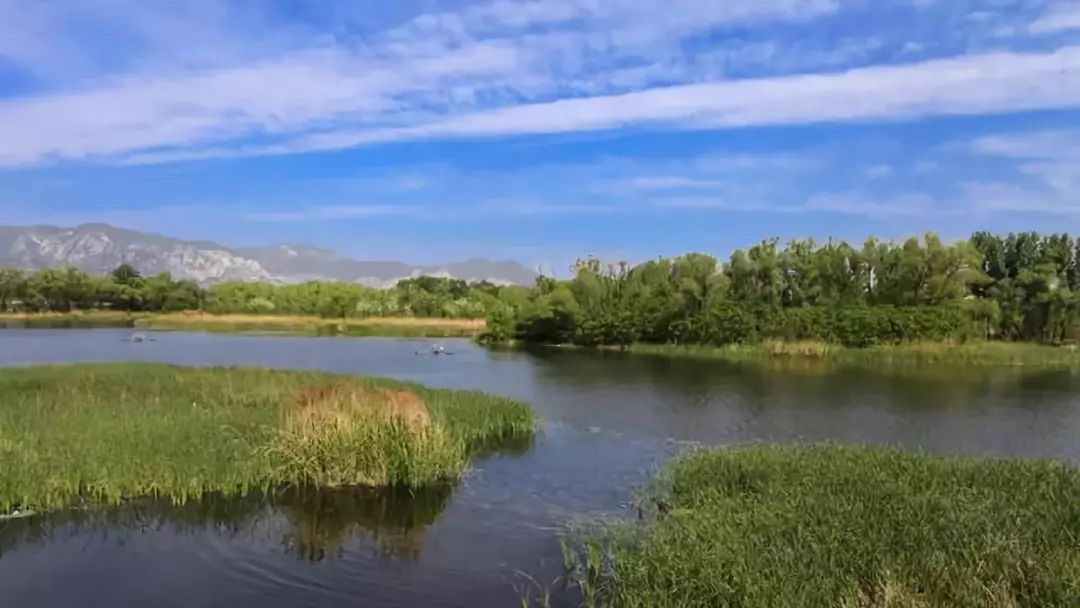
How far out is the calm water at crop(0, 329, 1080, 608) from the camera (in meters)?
12.0

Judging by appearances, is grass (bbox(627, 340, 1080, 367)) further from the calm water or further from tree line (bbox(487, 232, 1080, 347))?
the calm water

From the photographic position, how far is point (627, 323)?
68.4 m

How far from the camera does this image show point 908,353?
187ft

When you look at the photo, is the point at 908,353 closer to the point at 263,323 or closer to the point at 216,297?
the point at 263,323

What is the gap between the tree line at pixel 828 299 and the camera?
6116 cm

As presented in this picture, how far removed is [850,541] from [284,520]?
8.98 metres

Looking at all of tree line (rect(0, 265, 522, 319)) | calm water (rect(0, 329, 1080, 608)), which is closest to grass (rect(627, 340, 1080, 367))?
calm water (rect(0, 329, 1080, 608))

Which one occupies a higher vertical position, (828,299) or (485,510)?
(828,299)

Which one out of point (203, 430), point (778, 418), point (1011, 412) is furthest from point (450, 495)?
point (1011, 412)

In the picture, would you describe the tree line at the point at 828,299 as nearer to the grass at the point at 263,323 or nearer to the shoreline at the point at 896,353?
the shoreline at the point at 896,353

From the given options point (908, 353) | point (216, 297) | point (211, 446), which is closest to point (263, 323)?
point (216, 297)

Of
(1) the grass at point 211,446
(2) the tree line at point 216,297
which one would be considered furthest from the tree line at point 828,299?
(1) the grass at point 211,446

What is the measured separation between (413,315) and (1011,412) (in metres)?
83.9

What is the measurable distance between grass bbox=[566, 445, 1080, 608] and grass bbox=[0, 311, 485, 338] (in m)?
71.6
